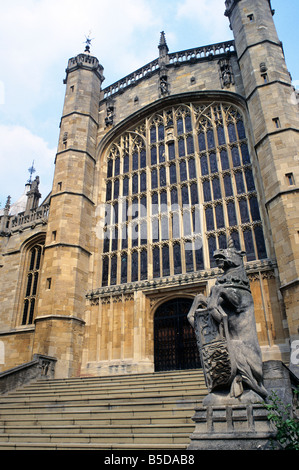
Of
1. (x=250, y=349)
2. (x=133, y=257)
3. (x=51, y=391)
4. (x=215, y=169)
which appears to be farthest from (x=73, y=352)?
(x=250, y=349)

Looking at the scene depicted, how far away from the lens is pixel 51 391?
Result: 9.69 m

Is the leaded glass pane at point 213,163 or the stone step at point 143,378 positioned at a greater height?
the leaded glass pane at point 213,163

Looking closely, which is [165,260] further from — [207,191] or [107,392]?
[107,392]

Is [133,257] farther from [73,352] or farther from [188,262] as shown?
[73,352]

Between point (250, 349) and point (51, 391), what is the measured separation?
687 cm

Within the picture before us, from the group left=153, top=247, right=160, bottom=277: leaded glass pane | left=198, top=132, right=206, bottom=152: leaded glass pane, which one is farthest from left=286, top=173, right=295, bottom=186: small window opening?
left=153, top=247, right=160, bottom=277: leaded glass pane

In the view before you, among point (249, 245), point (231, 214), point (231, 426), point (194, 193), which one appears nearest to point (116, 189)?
point (194, 193)

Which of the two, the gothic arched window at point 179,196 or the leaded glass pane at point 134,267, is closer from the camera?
the gothic arched window at point 179,196

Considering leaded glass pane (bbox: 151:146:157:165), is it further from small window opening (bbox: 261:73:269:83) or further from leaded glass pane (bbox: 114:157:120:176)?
Result: small window opening (bbox: 261:73:269:83)

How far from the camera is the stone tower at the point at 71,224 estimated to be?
1295 centimetres

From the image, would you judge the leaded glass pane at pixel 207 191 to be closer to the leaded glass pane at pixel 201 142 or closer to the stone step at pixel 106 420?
the leaded glass pane at pixel 201 142

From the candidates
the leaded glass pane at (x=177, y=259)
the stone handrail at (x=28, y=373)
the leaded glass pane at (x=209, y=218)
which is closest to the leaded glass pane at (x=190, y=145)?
the leaded glass pane at (x=209, y=218)

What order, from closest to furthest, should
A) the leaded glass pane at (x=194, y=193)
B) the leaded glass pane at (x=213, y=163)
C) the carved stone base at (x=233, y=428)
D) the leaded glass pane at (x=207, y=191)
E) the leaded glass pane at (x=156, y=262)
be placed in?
the carved stone base at (x=233, y=428) → the leaded glass pane at (x=156, y=262) → the leaded glass pane at (x=207, y=191) → the leaded glass pane at (x=194, y=193) → the leaded glass pane at (x=213, y=163)

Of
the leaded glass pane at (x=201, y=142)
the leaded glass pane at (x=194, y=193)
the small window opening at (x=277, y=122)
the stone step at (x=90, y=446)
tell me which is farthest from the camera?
the leaded glass pane at (x=201, y=142)
